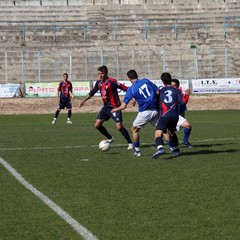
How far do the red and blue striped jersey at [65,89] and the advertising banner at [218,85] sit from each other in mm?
15087

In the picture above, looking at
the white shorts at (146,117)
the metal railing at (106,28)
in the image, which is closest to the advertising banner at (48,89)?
the metal railing at (106,28)

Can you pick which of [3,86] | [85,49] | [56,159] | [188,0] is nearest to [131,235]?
[56,159]

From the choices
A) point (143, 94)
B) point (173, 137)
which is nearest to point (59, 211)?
point (173, 137)

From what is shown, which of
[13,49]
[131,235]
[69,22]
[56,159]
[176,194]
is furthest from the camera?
[69,22]

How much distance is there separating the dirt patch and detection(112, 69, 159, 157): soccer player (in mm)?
27153

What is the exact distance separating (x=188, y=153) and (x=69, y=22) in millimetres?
42092

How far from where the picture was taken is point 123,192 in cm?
1149

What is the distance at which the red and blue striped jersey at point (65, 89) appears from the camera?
34750 millimetres

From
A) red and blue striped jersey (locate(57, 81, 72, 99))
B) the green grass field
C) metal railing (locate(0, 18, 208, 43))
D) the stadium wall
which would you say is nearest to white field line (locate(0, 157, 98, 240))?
the green grass field

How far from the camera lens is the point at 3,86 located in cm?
4703

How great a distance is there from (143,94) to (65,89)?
57.9ft

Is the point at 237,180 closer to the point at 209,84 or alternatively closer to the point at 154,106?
the point at 154,106

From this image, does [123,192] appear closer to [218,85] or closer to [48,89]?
[48,89]

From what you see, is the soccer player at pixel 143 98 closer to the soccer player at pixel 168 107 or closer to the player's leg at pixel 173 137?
the player's leg at pixel 173 137
